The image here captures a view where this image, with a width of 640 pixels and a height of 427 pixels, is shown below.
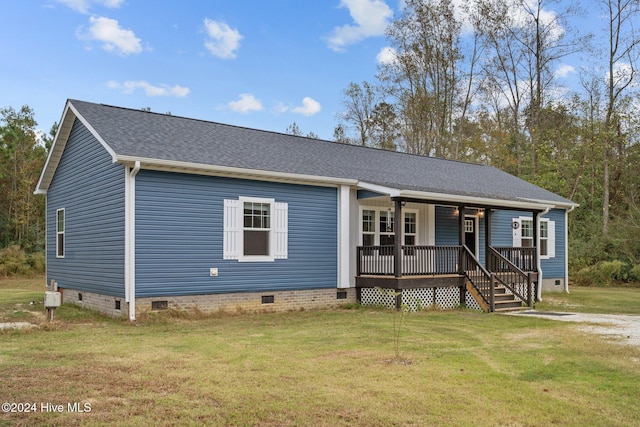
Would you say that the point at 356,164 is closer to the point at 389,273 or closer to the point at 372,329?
the point at 389,273

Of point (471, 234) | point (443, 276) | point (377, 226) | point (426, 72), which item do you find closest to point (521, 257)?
point (471, 234)

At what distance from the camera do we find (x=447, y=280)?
1502 cm

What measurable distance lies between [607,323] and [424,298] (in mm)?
4483

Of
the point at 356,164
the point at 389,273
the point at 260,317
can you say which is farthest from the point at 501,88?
the point at 260,317

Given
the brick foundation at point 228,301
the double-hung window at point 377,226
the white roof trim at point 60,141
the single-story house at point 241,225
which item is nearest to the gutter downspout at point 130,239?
the single-story house at point 241,225

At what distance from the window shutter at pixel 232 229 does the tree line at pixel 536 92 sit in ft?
72.1

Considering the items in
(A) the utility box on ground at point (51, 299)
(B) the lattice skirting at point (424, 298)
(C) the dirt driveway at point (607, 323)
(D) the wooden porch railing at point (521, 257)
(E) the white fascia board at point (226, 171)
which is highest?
(E) the white fascia board at point (226, 171)

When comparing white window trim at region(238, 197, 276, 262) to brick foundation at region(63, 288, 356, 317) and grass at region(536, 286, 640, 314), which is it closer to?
brick foundation at region(63, 288, 356, 317)

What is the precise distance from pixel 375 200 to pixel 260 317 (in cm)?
512

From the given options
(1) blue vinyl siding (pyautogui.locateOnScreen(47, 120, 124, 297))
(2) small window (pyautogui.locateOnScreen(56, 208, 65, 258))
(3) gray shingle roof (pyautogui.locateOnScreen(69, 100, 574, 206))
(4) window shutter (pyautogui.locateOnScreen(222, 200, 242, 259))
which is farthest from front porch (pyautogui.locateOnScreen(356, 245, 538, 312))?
(2) small window (pyautogui.locateOnScreen(56, 208, 65, 258))

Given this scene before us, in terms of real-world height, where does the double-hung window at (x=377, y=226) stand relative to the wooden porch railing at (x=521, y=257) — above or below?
above

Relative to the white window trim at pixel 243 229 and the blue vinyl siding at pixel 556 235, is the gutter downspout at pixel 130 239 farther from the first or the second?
the blue vinyl siding at pixel 556 235

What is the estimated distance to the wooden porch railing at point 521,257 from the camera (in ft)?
55.3

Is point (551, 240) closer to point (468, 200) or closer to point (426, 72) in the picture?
point (468, 200)
